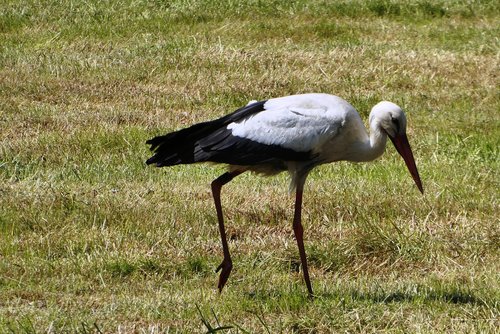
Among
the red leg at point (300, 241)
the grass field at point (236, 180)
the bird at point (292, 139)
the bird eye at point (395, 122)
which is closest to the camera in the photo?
the grass field at point (236, 180)

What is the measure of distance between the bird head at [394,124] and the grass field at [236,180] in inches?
24.2

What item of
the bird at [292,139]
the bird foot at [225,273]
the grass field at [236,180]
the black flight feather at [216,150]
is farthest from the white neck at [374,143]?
the bird foot at [225,273]

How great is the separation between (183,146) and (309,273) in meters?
1.03

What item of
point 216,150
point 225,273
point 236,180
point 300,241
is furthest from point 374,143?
point 236,180

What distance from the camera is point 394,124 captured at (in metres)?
6.04

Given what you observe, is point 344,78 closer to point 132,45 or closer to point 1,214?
point 132,45

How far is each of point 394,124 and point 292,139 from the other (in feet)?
1.90

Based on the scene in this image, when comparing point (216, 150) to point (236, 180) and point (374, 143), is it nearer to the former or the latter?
point (374, 143)

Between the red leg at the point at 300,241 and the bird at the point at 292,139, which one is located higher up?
the bird at the point at 292,139

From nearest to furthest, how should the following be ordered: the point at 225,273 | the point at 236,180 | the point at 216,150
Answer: the point at 225,273
the point at 216,150
the point at 236,180

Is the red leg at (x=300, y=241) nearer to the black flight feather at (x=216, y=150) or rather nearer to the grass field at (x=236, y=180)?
the grass field at (x=236, y=180)

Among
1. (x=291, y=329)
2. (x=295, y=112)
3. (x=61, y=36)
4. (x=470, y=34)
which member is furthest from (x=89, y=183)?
(x=470, y=34)

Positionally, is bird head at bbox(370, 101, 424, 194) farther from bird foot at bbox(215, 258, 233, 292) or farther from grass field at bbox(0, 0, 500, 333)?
bird foot at bbox(215, 258, 233, 292)

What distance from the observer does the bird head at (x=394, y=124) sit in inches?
237
